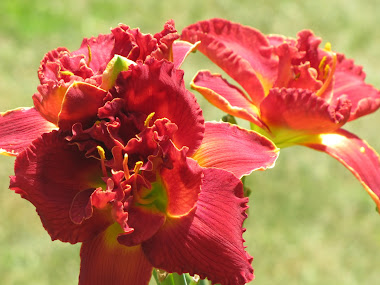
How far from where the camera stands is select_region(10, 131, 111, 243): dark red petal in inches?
27.4

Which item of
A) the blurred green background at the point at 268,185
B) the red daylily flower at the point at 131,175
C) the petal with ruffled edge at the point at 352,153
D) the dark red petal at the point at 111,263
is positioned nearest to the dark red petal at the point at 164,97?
the red daylily flower at the point at 131,175

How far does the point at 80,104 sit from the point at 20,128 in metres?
0.16

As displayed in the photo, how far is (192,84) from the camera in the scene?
0.90 metres

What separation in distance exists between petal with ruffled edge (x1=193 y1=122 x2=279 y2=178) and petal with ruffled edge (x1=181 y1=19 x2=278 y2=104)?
182mm

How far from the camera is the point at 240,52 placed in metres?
1.01

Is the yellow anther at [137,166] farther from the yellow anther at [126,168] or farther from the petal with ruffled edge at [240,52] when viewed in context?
the petal with ruffled edge at [240,52]

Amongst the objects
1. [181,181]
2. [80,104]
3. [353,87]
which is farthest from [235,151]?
[353,87]

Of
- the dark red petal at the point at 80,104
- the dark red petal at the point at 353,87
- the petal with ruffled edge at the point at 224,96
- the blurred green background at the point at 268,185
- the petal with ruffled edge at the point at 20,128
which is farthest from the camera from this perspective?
the blurred green background at the point at 268,185

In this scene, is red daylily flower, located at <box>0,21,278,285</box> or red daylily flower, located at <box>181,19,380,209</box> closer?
red daylily flower, located at <box>0,21,278,285</box>

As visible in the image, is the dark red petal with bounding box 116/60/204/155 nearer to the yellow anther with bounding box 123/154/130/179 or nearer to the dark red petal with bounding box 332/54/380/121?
the yellow anther with bounding box 123/154/130/179

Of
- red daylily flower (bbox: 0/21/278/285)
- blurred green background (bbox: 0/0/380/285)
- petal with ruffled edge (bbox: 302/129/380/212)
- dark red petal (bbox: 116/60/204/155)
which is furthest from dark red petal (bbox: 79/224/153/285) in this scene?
blurred green background (bbox: 0/0/380/285)

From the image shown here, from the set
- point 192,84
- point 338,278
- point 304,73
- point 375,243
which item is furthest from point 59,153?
point 375,243

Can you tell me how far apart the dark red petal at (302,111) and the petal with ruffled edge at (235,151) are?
0.13m

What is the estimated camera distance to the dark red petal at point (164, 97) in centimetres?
69
